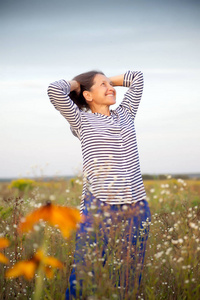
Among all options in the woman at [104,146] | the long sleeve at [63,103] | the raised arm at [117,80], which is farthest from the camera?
the raised arm at [117,80]

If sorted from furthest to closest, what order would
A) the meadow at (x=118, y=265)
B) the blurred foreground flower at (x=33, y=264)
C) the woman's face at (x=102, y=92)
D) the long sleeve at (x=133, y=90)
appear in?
the long sleeve at (x=133, y=90) < the woman's face at (x=102, y=92) < the meadow at (x=118, y=265) < the blurred foreground flower at (x=33, y=264)

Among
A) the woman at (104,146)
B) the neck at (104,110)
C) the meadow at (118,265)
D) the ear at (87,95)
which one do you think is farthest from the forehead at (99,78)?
the meadow at (118,265)

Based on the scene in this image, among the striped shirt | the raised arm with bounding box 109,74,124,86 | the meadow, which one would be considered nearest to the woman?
the striped shirt

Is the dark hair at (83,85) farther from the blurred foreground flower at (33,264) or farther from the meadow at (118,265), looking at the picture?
the blurred foreground flower at (33,264)

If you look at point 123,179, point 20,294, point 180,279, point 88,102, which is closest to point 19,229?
point 20,294

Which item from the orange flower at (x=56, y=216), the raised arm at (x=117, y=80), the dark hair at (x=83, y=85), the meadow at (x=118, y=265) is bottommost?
the meadow at (x=118, y=265)

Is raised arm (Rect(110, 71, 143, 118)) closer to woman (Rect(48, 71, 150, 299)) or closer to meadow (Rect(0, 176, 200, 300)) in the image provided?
Result: woman (Rect(48, 71, 150, 299))

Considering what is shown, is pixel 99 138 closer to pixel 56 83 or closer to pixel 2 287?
pixel 56 83

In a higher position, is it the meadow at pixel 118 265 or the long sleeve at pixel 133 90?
the long sleeve at pixel 133 90

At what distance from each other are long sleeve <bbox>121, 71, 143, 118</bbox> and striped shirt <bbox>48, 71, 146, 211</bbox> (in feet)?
1.06

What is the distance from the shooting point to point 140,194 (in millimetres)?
3068

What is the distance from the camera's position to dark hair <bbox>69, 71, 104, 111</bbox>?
3586 millimetres

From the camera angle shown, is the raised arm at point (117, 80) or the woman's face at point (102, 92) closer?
the woman's face at point (102, 92)

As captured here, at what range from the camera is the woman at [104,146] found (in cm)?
288
